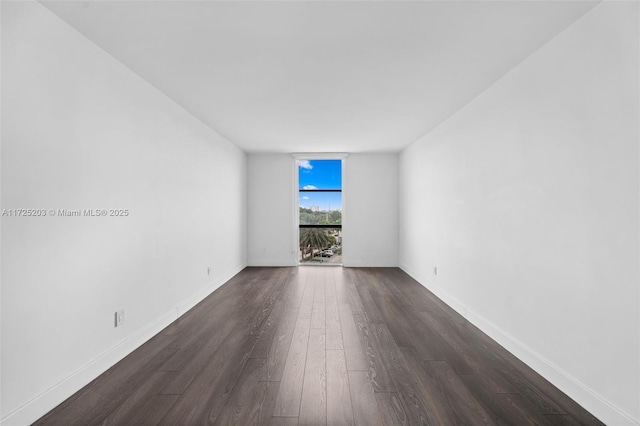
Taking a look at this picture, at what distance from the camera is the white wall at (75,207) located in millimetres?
1548

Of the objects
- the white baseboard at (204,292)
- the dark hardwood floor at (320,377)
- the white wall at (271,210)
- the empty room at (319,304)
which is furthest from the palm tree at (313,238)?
the dark hardwood floor at (320,377)

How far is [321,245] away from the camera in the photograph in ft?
20.8

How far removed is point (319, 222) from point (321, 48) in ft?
14.8

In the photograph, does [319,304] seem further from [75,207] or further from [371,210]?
[371,210]

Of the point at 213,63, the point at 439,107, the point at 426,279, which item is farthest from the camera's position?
the point at 426,279

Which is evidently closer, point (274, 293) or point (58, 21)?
point (58, 21)

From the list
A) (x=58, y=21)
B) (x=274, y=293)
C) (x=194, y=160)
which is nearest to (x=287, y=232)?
(x=274, y=293)

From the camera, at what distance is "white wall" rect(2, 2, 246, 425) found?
5.08 feet

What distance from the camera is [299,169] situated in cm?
628

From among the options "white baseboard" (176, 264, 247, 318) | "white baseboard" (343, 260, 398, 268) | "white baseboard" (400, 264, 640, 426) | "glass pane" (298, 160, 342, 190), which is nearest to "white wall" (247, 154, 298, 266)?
"glass pane" (298, 160, 342, 190)

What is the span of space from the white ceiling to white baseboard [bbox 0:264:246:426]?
7.41 feet

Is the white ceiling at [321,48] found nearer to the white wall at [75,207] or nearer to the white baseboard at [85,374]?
the white wall at [75,207]

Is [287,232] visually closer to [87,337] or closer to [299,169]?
[299,169]

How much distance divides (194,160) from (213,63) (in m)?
1.62
